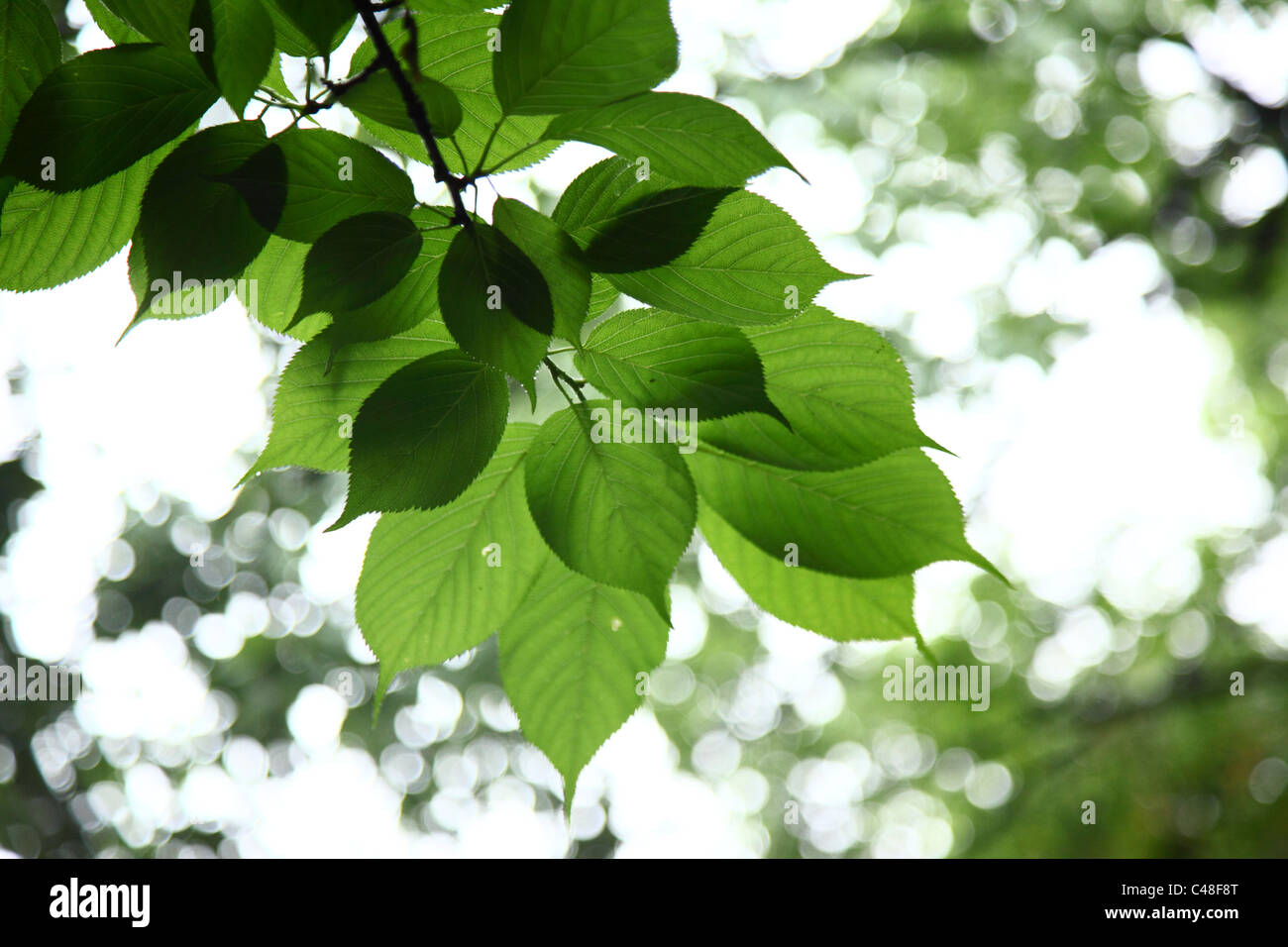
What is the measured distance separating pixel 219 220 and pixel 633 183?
1.03 ft

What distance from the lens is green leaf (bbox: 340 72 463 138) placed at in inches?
24.0

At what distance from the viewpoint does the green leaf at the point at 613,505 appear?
0.68 metres

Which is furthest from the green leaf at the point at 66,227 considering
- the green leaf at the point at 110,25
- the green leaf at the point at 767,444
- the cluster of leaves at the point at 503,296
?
the green leaf at the point at 767,444

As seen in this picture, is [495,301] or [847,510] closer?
[495,301]

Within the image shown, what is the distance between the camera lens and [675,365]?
66cm

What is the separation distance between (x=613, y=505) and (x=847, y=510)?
0.68 feet

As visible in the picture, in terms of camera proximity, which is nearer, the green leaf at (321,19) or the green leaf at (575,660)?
the green leaf at (321,19)

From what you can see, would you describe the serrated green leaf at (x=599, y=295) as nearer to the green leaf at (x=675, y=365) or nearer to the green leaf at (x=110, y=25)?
the green leaf at (x=675, y=365)

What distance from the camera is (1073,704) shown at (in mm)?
7773

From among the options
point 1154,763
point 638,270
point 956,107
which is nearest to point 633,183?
point 638,270

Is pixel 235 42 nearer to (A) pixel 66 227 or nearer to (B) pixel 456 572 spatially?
(A) pixel 66 227

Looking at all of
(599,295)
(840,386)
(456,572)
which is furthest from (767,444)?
(456,572)

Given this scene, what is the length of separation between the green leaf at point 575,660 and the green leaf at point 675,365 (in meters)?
0.20

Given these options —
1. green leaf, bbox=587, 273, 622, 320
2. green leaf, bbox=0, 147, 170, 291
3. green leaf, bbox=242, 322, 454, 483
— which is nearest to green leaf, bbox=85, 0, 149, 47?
green leaf, bbox=0, 147, 170, 291
